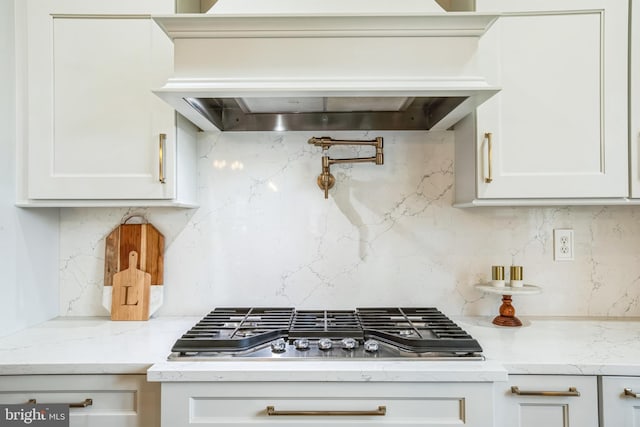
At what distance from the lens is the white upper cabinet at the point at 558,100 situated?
1.44 meters

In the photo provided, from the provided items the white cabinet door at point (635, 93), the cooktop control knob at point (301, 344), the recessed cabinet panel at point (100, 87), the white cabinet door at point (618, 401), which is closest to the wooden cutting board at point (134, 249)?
the recessed cabinet panel at point (100, 87)

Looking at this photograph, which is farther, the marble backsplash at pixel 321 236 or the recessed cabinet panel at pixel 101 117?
the marble backsplash at pixel 321 236

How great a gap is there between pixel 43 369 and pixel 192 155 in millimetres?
913

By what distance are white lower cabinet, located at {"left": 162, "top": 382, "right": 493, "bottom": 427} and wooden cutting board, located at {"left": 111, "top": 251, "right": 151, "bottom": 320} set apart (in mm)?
646

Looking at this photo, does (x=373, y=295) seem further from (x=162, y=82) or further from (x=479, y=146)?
(x=162, y=82)

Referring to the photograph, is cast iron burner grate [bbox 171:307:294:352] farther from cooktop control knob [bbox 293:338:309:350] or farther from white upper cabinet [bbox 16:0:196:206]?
white upper cabinet [bbox 16:0:196:206]

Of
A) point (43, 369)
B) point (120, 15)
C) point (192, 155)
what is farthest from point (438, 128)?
point (43, 369)

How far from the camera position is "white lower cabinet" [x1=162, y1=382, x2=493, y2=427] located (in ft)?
3.73

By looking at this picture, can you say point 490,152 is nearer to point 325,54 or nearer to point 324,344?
point 325,54

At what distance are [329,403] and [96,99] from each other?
50.6 inches

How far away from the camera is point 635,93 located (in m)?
1.44

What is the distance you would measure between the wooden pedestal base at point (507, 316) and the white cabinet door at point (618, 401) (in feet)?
1.41

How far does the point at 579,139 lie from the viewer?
145 centimetres

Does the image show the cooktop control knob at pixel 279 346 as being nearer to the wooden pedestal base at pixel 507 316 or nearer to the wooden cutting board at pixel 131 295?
the wooden cutting board at pixel 131 295
